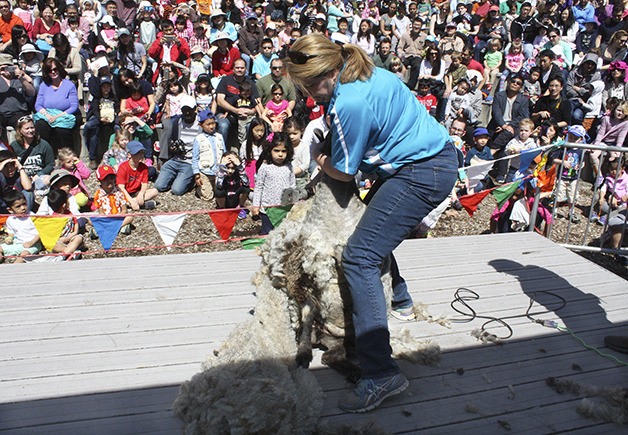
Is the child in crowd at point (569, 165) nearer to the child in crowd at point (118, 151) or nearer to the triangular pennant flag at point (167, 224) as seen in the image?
the triangular pennant flag at point (167, 224)

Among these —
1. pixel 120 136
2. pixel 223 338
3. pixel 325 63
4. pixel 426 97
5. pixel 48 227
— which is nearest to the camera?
pixel 325 63

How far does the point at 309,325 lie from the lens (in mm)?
3818

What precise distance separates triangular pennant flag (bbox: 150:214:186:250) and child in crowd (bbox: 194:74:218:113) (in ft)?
13.6

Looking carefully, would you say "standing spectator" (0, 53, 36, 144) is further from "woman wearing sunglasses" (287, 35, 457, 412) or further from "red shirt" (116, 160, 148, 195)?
"woman wearing sunglasses" (287, 35, 457, 412)

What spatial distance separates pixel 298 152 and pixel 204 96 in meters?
3.32

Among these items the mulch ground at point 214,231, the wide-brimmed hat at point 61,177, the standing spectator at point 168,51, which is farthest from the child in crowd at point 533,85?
the wide-brimmed hat at point 61,177

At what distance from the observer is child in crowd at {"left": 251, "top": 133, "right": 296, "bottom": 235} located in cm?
732

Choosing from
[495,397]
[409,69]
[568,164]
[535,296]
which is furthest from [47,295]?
[409,69]

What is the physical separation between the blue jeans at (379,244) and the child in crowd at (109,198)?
509 cm

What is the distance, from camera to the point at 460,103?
11.6 metres

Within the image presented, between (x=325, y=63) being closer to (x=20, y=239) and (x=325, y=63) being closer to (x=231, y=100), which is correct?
(x=20, y=239)

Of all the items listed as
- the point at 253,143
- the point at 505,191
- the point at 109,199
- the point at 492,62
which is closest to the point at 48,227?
the point at 109,199

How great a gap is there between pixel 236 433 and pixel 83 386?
1.08 m

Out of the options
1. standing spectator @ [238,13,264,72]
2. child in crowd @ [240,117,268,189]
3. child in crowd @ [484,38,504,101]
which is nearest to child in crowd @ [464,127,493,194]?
child in crowd @ [240,117,268,189]
